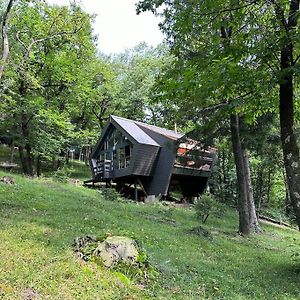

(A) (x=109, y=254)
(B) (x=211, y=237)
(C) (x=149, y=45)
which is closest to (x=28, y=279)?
(A) (x=109, y=254)

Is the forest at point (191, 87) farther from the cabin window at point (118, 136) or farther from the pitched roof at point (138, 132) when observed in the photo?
the cabin window at point (118, 136)

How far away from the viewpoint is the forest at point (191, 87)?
20.8 feet

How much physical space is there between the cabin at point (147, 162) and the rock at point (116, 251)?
1211 cm

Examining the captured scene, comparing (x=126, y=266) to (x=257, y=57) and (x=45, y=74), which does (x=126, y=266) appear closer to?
(x=257, y=57)

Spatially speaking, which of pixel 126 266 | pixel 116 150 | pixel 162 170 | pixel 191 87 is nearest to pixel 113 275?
pixel 126 266

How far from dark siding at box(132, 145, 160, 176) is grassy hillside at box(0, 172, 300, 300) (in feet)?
26.1

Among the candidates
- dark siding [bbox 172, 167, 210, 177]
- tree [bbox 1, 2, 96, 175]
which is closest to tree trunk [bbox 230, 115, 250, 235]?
dark siding [bbox 172, 167, 210, 177]

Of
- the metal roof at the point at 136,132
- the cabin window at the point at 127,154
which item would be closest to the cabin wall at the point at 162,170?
the metal roof at the point at 136,132

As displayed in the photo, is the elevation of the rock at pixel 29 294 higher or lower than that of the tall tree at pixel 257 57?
lower

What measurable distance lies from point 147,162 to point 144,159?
1.03 feet

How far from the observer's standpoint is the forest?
6.35 metres

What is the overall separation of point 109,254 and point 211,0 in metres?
5.10

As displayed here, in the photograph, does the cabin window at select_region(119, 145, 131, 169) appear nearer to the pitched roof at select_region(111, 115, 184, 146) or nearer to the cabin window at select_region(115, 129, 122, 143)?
the cabin window at select_region(115, 129, 122, 143)

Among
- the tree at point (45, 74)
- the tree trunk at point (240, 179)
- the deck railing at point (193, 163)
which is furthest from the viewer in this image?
the deck railing at point (193, 163)
